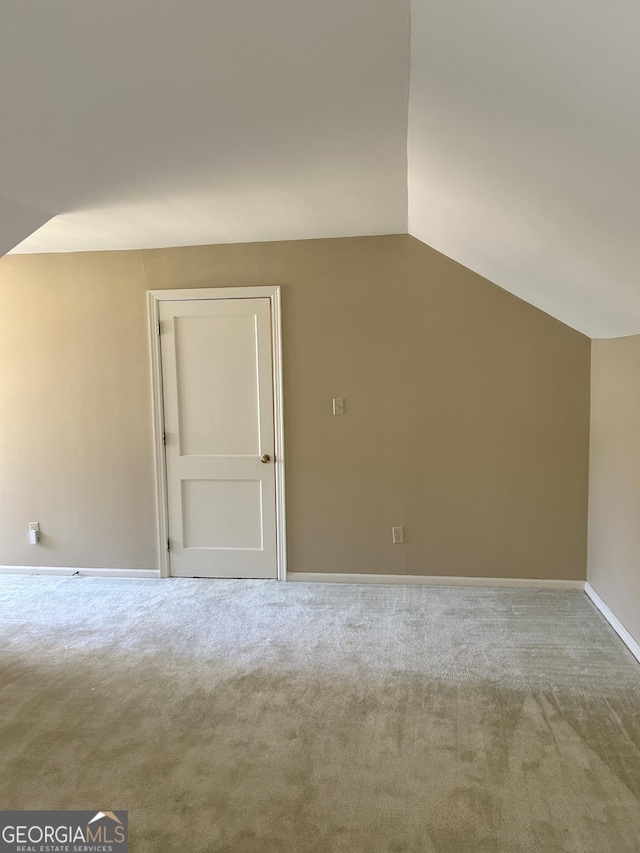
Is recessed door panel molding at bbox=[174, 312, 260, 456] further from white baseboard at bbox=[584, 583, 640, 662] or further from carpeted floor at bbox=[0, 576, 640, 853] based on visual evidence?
white baseboard at bbox=[584, 583, 640, 662]

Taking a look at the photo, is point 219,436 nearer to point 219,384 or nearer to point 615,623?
point 219,384

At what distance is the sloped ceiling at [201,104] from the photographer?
1.46 m

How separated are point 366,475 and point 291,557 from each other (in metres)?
0.80

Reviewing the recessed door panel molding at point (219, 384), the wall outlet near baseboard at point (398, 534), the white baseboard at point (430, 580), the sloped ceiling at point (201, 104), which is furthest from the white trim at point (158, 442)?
the wall outlet near baseboard at point (398, 534)

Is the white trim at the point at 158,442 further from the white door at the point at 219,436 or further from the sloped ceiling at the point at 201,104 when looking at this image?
the sloped ceiling at the point at 201,104

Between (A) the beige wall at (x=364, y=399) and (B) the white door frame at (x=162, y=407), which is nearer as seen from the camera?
(A) the beige wall at (x=364, y=399)

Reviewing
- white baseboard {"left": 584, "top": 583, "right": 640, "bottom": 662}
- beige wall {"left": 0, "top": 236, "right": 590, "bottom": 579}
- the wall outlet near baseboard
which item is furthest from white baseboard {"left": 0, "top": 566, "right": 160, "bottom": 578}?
white baseboard {"left": 584, "top": 583, "right": 640, "bottom": 662}

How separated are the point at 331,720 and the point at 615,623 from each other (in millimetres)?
1834

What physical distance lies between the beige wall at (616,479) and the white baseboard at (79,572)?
3.05 metres

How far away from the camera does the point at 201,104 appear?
1.92m

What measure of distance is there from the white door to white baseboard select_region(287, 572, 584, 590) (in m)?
0.31

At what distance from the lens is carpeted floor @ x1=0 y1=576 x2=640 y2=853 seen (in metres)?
2.13

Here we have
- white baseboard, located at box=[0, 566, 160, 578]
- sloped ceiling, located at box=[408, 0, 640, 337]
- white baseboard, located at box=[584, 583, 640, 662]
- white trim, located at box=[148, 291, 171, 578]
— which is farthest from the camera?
white baseboard, located at box=[0, 566, 160, 578]

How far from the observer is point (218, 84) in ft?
5.91
